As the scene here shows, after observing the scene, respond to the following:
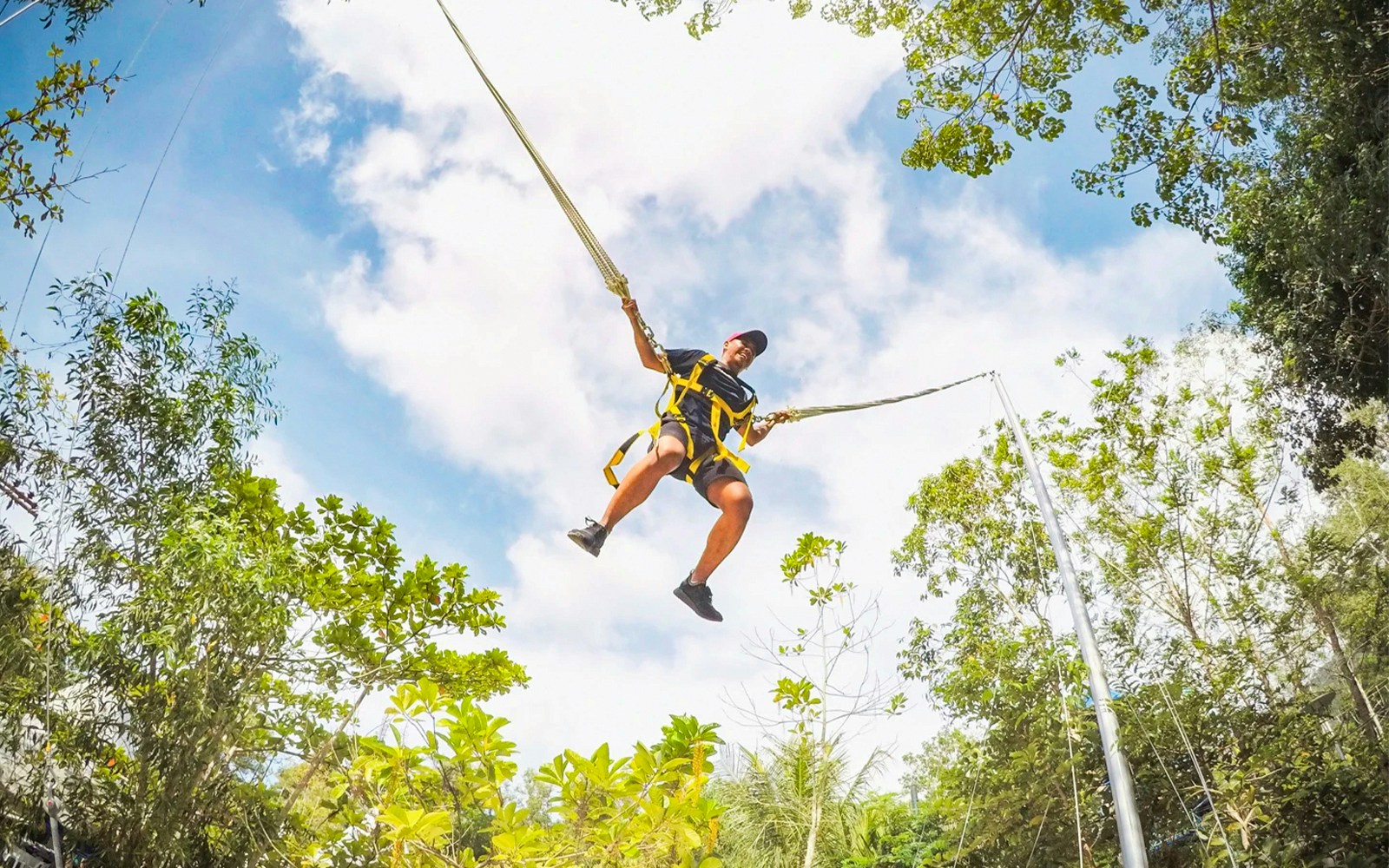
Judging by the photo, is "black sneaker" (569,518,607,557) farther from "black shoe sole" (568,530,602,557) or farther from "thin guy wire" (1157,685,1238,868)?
"thin guy wire" (1157,685,1238,868)

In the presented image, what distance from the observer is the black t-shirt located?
2.82m

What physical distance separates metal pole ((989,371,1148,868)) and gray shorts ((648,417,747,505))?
1067 mm

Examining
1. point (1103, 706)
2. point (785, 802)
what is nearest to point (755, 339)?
point (1103, 706)

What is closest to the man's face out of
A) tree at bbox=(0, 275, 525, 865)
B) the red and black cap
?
the red and black cap

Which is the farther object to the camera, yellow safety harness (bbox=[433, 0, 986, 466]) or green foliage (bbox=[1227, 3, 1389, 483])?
green foliage (bbox=[1227, 3, 1389, 483])

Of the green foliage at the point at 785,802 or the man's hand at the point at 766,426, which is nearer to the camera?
the man's hand at the point at 766,426

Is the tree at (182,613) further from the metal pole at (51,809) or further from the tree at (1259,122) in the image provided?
the tree at (1259,122)

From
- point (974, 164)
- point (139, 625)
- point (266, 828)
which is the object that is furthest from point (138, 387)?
point (974, 164)

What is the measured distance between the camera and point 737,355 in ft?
10.5

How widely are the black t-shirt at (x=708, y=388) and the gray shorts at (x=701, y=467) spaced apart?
0.23ft

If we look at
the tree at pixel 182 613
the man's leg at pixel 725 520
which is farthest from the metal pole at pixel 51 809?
the man's leg at pixel 725 520

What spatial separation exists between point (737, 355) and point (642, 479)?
32.2 inches

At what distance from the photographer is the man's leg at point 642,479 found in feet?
8.56

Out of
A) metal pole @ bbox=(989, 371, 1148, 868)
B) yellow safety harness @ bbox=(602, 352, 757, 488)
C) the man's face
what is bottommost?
metal pole @ bbox=(989, 371, 1148, 868)
